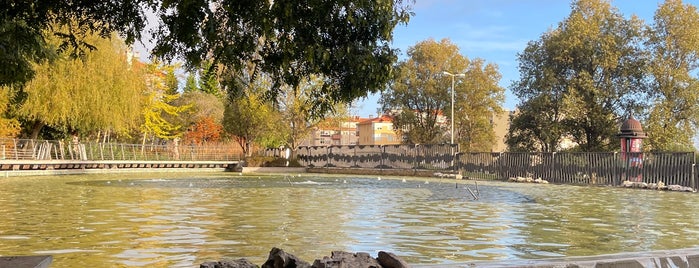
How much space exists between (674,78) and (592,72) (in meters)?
4.42

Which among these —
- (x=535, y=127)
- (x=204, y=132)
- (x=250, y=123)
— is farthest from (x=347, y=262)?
(x=204, y=132)

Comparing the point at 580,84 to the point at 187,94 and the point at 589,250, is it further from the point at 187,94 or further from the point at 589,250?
the point at 187,94

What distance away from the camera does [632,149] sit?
104 feet

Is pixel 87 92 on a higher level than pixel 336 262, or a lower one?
higher

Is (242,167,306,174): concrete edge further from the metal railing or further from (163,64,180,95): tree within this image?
(163,64,180,95): tree

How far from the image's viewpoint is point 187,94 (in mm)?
73375

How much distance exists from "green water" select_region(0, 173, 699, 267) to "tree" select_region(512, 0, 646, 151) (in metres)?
20.3

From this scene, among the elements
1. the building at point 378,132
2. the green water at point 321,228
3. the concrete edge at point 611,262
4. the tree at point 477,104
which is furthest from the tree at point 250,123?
the building at point 378,132

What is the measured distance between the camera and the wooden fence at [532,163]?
2905 cm

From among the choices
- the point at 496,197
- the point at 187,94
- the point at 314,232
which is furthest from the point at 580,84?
the point at 187,94

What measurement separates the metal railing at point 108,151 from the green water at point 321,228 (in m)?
19.1

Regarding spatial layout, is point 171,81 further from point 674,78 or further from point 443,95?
point 674,78

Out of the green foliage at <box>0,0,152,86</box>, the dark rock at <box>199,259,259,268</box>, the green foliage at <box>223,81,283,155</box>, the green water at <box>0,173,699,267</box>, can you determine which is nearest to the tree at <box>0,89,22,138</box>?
the green foliage at <box>223,81,283,155</box>

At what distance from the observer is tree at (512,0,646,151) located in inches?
1555
